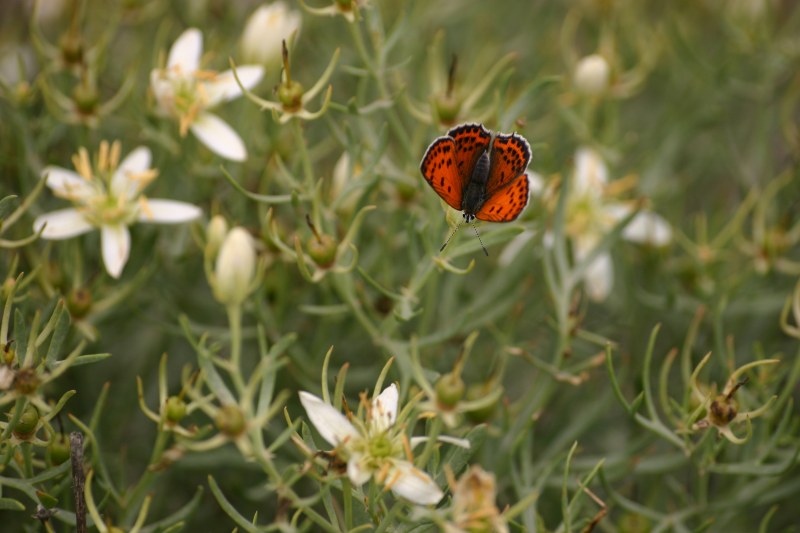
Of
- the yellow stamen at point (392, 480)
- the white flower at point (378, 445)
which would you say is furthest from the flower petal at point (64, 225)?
the yellow stamen at point (392, 480)

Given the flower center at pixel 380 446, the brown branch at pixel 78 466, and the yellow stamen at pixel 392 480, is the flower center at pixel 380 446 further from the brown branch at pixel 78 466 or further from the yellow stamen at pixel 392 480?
the brown branch at pixel 78 466

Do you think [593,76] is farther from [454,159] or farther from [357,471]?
[357,471]

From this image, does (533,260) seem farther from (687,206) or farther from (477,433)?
(687,206)

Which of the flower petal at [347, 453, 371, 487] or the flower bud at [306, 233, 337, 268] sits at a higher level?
the flower bud at [306, 233, 337, 268]

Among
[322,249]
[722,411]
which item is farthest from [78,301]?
[722,411]

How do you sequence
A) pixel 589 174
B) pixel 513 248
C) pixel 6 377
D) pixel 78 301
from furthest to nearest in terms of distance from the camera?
pixel 589 174 < pixel 513 248 < pixel 78 301 < pixel 6 377

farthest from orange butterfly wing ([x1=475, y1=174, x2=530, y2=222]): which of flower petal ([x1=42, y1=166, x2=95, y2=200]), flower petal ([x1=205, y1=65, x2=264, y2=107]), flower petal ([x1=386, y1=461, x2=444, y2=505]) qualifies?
flower petal ([x1=42, y1=166, x2=95, y2=200])

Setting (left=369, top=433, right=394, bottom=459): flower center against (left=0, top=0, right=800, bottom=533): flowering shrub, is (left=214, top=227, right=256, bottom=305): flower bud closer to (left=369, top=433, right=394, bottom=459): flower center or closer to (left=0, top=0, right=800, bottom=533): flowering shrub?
(left=0, top=0, right=800, bottom=533): flowering shrub

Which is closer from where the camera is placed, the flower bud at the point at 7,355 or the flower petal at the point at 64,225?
the flower bud at the point at 7,355
